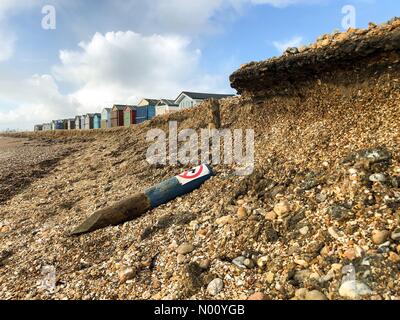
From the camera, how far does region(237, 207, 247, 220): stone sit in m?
6.36

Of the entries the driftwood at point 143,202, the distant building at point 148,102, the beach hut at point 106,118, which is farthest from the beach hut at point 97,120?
the driftwood at point 143,202

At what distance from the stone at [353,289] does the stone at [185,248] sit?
2.81 metres

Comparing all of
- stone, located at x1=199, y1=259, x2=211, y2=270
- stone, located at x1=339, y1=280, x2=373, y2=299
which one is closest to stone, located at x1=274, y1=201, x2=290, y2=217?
stone, located at x1=199, y1=259, x2=211, y2=270

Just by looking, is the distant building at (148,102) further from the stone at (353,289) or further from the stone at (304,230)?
the stone at (353,289)

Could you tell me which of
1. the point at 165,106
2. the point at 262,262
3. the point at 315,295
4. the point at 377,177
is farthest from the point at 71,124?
the point at 315,295

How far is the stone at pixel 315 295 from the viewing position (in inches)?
159

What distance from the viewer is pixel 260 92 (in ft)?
36.4

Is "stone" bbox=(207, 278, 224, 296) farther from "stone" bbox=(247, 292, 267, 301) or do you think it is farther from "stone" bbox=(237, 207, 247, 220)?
"stone" bbox=(237, 207, 247, 220)

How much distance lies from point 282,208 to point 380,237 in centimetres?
188

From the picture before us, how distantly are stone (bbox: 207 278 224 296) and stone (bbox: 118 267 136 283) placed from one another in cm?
163

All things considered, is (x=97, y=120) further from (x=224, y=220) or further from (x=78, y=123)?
(x=224, y=220)
